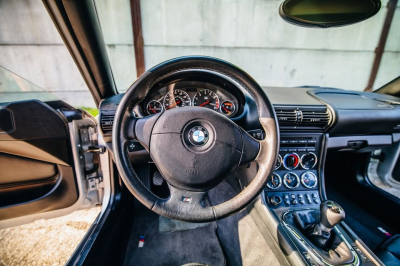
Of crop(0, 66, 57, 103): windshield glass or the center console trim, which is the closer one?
the center console trim

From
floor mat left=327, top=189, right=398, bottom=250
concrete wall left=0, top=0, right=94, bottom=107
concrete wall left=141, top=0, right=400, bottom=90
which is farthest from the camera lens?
concrete wall left=141, top=0, right=400, bottom=90

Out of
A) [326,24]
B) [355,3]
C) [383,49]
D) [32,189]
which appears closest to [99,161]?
[32,189]

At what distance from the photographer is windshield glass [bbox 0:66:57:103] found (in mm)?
1369

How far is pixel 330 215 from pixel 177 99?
1.26 metres

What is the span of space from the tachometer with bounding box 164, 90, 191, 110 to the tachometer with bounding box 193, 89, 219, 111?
69mm

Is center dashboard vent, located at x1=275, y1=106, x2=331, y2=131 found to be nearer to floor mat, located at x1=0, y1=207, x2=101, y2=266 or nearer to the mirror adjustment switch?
the mirror adjustment switch

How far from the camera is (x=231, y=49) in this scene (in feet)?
17.7

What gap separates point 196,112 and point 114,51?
537 centimetres

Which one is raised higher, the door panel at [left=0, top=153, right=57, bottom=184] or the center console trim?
the door panel at [left=0, top=153, right=57, bottom=184]

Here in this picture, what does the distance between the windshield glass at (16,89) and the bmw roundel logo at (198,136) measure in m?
1.26

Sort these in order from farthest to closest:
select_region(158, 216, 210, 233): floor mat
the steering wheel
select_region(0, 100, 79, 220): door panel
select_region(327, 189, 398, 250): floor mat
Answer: select_region(158, 216, 210, 233): floor mat → select_region(327, 189, 398, 250): floor mat → select_region(0, 100, 79, 220): door panel → the steering wheel

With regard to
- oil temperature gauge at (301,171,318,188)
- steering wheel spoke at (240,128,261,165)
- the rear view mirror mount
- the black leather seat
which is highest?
the rear view mirror mount

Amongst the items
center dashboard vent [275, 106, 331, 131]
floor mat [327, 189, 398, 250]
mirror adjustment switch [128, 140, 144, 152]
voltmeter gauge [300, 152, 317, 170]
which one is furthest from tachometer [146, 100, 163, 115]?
floor mat [327, 189, 398, 250]

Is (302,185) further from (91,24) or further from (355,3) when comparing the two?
(91,24)
